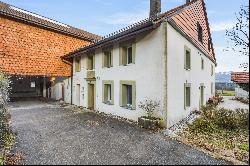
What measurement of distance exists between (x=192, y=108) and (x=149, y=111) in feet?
17.5

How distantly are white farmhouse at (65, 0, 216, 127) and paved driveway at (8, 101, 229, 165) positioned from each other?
216 cm

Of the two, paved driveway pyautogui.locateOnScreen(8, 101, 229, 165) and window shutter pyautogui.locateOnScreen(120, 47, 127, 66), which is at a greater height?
window shutter pyautogui.locateOnScreen(120, 47, 127, 66)

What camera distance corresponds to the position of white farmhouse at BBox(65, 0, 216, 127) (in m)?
10.4

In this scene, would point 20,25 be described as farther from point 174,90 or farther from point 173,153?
point 173,153

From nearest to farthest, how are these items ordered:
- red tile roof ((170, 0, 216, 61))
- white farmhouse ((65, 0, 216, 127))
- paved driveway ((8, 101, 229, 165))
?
paved driveway ((8, 101, 229, 165)) < white farmhouse ((65, 0, 216, 127)) < red tile roof ((170, 0, 216, 61))

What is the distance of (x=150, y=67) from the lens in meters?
10.9

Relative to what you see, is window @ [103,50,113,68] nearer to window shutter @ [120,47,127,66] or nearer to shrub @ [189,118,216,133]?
window shutter @ [120,47,127,66]

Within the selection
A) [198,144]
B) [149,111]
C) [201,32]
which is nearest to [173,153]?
[198,144]

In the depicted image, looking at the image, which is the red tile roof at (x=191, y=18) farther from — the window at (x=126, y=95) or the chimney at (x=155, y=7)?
the window at (x=126, y=95)

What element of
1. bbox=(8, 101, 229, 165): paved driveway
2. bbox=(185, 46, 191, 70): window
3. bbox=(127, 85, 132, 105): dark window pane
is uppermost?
bbox=(185, 46, 191, 70): window

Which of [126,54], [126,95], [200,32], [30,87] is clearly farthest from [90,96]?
[30,87]

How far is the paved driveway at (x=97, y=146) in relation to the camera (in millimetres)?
6590

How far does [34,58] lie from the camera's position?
56.4 feet

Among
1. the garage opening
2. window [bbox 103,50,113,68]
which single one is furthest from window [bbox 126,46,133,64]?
the garage opening
